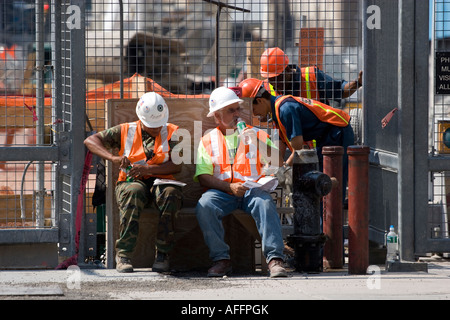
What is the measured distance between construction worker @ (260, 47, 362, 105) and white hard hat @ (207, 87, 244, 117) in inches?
48.9

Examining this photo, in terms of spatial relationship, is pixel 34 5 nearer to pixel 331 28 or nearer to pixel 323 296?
pixel 331 28

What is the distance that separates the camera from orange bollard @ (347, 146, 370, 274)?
7.64m

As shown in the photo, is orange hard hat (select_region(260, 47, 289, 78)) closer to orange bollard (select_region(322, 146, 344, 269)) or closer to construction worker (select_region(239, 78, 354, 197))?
construction worker (select_region(239, 78, 354, 197))

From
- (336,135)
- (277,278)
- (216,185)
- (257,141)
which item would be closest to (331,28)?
(336,135)

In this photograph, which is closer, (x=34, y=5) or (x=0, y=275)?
(x=0, y=275)

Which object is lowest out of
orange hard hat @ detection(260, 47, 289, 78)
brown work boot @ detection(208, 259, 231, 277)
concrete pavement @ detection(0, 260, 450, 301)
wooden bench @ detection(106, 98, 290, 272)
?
concrete pavement @ detection(0, 260, 450, 301)

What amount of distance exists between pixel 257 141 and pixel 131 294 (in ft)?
6.83

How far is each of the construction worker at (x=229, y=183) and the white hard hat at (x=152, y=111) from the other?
0.44m

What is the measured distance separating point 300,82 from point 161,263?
2.76 m

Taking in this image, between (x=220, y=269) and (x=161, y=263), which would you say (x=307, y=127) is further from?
(x=161, y=263)

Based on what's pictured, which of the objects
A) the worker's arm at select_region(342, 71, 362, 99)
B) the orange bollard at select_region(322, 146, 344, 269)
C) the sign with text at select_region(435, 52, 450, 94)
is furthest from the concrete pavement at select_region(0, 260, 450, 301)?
the worker's arm at select_region(342, 71, 362, 99)

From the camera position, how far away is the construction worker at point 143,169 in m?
Result: 7.54

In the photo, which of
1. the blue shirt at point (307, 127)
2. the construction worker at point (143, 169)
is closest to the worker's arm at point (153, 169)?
the construction worker at point (143, 169)

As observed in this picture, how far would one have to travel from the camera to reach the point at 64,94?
327 inches
